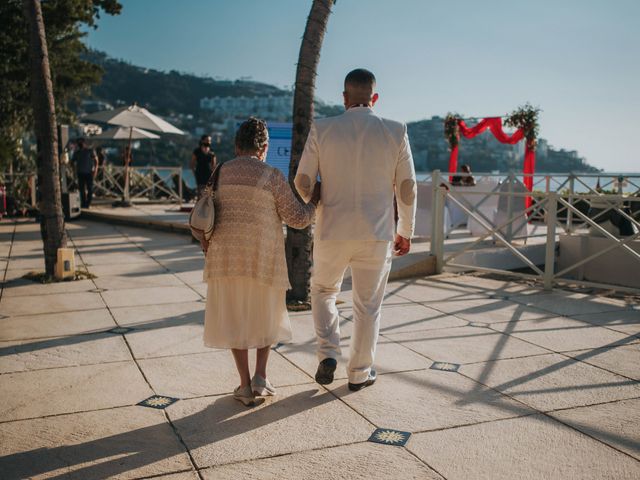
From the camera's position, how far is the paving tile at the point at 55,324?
4883 mm

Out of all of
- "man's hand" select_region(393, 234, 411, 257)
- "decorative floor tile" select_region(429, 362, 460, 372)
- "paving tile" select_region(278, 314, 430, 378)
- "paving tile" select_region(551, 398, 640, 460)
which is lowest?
"paving tile" select_region(278, 314, 430, 378)

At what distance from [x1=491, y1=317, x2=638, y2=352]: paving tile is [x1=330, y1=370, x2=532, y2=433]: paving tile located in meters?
1.18

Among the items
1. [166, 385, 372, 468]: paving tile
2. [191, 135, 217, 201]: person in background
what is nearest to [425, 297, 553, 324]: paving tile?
[166, 385, 372, 468]: paving tile

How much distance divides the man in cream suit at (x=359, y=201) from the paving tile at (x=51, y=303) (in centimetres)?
313

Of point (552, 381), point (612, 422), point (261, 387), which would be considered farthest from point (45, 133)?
point (612, 422)

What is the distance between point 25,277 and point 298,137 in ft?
12.7

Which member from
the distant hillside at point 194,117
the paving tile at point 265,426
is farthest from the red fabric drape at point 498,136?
the distant hillside at point 194,117

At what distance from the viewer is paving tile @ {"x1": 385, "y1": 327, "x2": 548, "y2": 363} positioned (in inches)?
172

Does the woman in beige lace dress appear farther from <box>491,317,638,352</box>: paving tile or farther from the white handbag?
<box>491,317,638,352</box>: paving tile

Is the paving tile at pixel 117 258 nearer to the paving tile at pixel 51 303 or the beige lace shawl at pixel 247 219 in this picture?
the paving tile at pixel 51 303

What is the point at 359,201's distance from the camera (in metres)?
3.50

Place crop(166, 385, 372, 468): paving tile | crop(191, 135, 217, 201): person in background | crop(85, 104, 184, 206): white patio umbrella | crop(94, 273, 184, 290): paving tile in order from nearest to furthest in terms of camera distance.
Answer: crop(166, 385, 372, 468): paving tile, crop(94, 273, 184, 290): paving tile, crop(191, 135, 217, 201): person in background, crop(85, 104, 184, 206): white patio umbrella

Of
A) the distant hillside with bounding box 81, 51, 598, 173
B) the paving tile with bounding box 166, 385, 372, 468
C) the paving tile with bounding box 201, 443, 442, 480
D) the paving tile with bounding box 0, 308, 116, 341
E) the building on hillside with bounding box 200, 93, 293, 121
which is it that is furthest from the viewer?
the building on hillside with bounding box 200, 93, 293, 121

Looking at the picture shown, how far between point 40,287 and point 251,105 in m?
52.6
